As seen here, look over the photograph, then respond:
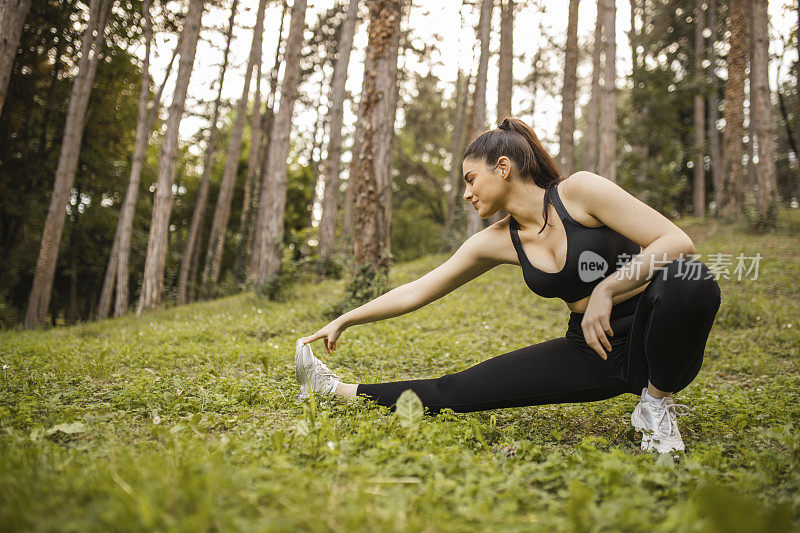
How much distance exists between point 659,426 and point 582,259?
39.5 inches

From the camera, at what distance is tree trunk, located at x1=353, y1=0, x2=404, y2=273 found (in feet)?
26.5

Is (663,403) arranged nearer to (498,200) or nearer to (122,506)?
(498,200)

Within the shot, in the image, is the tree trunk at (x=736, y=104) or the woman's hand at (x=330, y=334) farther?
the tree trunk at (x=736, y=104)

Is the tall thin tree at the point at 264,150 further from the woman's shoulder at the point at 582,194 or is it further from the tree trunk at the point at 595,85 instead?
the woman's shoulder at the point at 582,194

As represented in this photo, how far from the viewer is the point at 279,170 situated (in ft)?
36.8

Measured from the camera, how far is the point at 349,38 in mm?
14297

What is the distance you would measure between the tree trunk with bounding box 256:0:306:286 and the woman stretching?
7504mm

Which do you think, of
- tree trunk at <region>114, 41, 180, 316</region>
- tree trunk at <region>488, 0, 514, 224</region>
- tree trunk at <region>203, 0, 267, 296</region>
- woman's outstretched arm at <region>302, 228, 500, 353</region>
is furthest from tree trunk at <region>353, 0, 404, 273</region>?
tree trunk at <region>203, 0, 267, 296</region>

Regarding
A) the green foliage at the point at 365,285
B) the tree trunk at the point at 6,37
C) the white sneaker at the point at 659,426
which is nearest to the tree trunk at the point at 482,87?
the green foliage at the point at 365,285

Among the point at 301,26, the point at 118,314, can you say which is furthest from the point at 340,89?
the point at 118,314

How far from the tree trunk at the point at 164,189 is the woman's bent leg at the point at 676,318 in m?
12.0

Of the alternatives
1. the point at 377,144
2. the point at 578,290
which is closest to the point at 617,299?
the point at 578,290

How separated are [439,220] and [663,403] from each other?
83.1 feet

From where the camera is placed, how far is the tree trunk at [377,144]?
8.08 meters
